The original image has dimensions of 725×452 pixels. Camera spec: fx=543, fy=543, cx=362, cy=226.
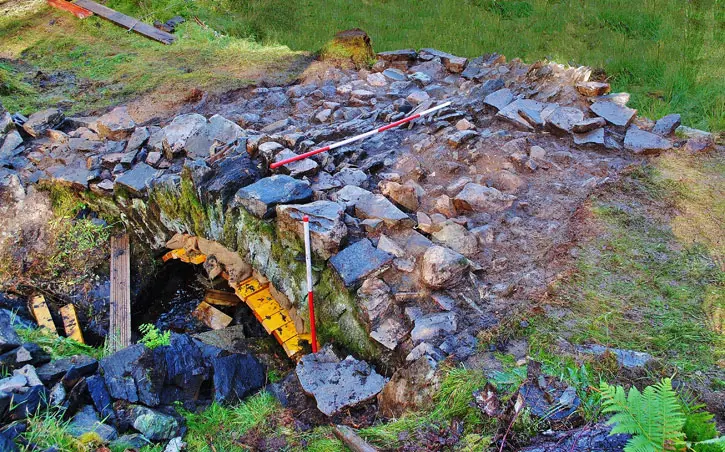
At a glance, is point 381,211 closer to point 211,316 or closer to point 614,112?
point 211,316

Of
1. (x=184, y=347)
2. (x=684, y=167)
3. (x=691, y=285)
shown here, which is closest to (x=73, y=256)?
(x=184, y=347)

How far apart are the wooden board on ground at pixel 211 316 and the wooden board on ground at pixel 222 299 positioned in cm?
10

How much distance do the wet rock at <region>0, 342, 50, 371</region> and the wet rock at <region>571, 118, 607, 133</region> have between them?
5.10m

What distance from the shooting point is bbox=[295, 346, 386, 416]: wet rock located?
361 cm

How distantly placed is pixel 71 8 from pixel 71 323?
7.78m

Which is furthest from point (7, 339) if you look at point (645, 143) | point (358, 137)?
point (645, 143)

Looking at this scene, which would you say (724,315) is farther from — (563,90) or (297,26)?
(297,26)

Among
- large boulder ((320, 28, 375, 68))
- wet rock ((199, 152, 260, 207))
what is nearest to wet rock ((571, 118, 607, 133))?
wet rock ((199, 152, 260, 207))

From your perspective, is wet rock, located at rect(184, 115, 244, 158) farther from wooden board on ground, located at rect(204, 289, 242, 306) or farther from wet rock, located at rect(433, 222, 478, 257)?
wet rock, located at rect(433, 222, 478, 257)

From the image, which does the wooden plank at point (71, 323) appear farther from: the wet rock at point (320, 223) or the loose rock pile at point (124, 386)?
the wet rock at point (320, 223)

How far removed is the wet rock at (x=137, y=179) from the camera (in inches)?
222

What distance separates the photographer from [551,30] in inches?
341

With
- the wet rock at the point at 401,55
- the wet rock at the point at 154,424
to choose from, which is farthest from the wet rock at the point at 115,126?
the wet rock at the point at 154,424

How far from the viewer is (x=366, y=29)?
961cm
